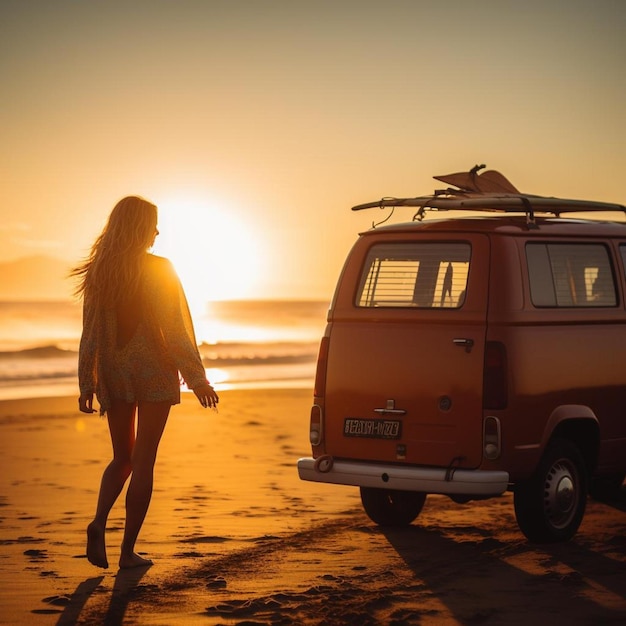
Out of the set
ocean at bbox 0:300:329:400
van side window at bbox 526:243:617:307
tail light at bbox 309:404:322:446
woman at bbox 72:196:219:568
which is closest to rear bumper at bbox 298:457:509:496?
tail light at bbox 309:404:322:446

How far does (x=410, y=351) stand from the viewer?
8344mm

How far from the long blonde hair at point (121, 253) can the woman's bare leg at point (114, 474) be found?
0.67 m

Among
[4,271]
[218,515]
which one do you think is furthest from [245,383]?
[4,271]

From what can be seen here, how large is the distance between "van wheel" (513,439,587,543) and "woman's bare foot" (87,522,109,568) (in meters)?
2.83

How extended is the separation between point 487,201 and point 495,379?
4.26 ft

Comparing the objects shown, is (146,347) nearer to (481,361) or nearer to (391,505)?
(481,361)

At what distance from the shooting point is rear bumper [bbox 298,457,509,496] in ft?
25.9

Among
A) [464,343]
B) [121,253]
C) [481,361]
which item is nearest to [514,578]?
[481,361]

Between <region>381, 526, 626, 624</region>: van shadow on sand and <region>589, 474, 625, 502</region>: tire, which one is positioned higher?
<region>589, 474, 625, 502</region>: tire

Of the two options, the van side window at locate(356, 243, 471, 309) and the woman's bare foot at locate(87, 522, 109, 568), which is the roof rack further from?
the woman's bare foot at locate(87, 522, 109, 568)

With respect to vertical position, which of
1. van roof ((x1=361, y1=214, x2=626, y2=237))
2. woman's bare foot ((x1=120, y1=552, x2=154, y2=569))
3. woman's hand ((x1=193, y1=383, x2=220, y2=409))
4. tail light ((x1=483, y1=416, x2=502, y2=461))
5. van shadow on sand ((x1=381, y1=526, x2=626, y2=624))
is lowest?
van shadow on sand ((x1=381, y1=526, x2=626, y2=624))

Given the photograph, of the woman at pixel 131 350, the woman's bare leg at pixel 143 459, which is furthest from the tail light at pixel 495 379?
the woman's bare leg at pixel 143 459

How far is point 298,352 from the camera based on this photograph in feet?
138

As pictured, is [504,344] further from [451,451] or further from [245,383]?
[245,383]
